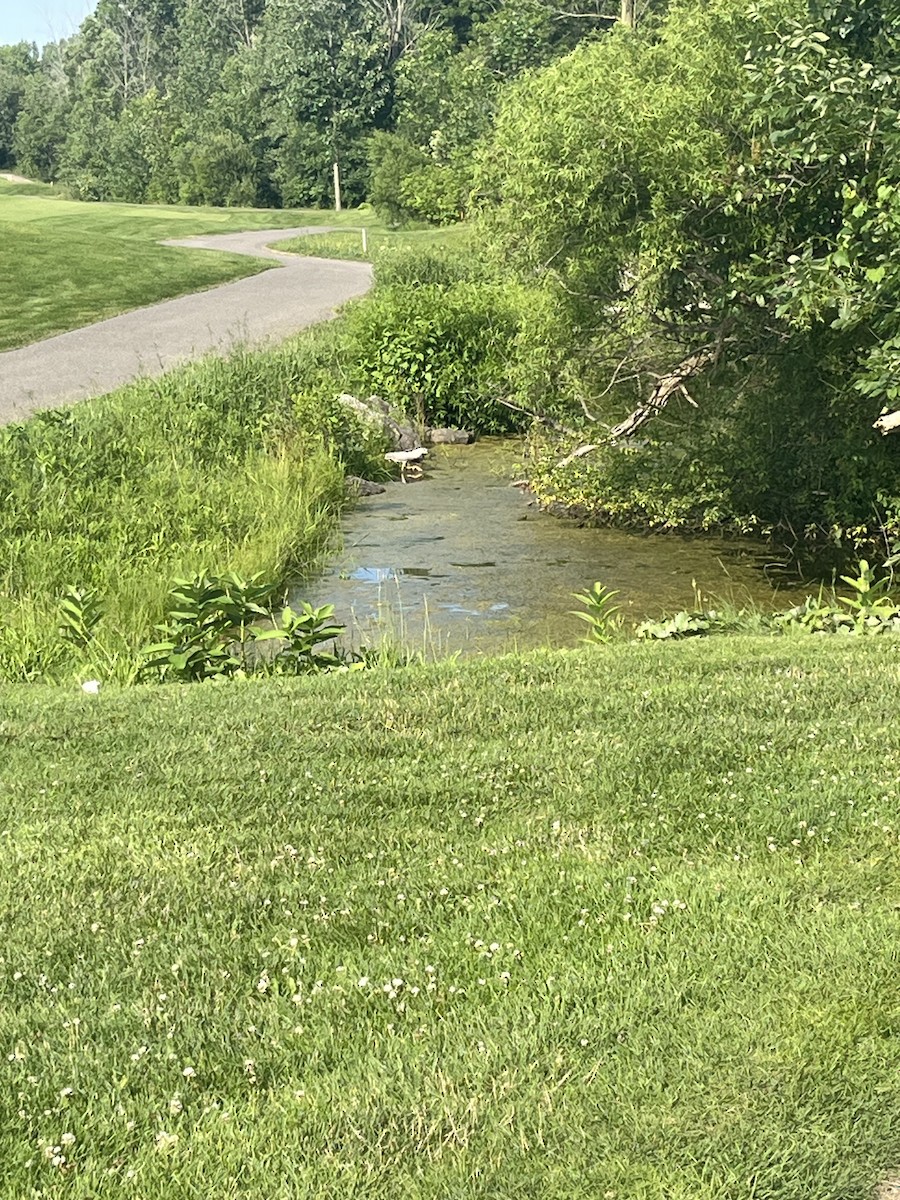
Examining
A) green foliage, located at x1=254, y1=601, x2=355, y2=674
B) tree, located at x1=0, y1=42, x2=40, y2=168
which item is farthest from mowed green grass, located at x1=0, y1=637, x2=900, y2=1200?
tree, located at x1=0, y1=42, x2=40, y2=168

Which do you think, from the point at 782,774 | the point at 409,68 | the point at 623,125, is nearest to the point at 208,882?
the point at 782,774

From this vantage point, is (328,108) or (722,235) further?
(328,108)

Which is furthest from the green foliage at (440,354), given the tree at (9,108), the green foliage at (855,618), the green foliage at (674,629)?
the tree at (9,108)

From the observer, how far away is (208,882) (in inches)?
166

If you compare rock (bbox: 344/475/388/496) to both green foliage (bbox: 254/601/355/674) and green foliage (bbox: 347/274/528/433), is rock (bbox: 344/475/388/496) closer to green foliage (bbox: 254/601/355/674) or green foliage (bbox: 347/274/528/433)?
green foliage (bbox: 347/274/528/433)

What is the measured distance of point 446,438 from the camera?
1862cm

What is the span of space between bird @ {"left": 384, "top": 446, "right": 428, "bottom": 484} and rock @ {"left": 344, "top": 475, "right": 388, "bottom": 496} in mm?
584

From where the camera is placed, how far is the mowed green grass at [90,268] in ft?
78.7

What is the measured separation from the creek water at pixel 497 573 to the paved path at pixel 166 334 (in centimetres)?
427

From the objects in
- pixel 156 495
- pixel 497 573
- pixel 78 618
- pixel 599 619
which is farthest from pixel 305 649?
pixel 156 495

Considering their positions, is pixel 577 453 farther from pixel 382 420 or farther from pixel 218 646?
pixel 218 646

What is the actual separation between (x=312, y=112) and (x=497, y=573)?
5944 centimetres

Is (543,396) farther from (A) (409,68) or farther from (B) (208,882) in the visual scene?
(A) (409,68)

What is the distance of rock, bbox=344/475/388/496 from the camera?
586 inches
